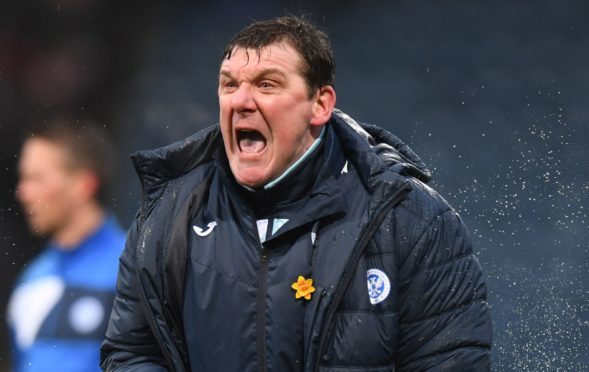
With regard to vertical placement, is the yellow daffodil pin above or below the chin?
below

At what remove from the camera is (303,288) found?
2.01 meters

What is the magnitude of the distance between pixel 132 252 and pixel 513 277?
2.31m

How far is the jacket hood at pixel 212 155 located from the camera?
2.16 meters

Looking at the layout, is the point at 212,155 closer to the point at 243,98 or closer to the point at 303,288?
the point at 243,98

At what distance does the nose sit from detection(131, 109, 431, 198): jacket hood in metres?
0.14

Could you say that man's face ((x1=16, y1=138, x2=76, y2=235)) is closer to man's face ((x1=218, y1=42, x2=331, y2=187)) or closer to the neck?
the neck

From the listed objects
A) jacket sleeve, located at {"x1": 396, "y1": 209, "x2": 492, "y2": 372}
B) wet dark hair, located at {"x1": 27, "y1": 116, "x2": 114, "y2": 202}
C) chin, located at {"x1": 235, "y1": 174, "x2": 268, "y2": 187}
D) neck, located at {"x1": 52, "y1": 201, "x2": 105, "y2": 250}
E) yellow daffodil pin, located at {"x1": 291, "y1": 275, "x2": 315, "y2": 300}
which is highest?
wet dark hair, located at {"x1": 27, "y1": 116, "x2": 114, "y2": 202}

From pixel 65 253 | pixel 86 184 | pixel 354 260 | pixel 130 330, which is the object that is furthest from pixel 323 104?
pixel 86 184

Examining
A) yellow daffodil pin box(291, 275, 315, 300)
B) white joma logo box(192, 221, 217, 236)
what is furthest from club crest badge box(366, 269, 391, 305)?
white joma logo box(192, 221, 217, 236)

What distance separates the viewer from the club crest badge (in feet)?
6.61

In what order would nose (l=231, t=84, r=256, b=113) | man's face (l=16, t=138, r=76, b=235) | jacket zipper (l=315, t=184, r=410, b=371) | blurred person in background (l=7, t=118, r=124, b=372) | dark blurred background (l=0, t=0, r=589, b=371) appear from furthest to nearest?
man's face (l=16, t=138, r=76, b=235), dark blurred background (l=0, t=0, r=589, b=371), blurred person in background (l=7, t=118, r=124, b=372), nose (l=231, t=84, r=256, b=113), jacket zipper (l=315, t=184, r=410, b=371)

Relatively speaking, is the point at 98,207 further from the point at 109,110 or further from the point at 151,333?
Answer: the point at 151,333

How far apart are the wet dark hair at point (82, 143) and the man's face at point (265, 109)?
2.25 metres

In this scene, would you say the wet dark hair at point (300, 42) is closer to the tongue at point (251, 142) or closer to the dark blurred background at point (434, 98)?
the tongue at point (251, 142)
